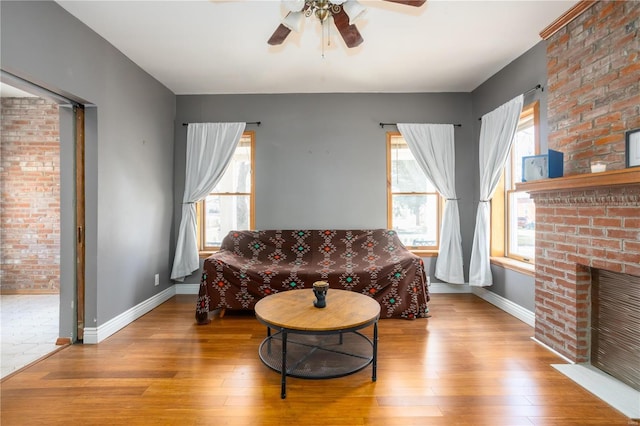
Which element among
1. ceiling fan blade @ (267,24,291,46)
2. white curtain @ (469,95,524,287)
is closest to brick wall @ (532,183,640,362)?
white curtain @ (469,95,524,287)

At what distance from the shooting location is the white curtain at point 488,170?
330 centimetres

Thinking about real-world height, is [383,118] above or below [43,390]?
above

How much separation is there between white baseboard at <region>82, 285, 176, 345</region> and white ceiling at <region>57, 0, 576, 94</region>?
262 centimetres

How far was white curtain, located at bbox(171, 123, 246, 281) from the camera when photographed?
401 centimetres

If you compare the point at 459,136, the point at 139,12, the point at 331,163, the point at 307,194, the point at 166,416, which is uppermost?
the point at 139,12

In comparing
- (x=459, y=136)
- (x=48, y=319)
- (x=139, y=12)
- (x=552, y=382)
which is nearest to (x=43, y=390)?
(x=48, y=319)

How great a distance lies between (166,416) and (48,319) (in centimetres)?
244

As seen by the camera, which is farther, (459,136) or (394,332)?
(459,136)

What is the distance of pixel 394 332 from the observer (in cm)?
290

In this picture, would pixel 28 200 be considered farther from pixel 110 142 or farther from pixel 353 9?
pixel 353 9

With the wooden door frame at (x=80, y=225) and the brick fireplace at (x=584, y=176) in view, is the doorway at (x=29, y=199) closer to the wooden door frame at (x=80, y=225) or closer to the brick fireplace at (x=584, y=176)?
the wooden door frame at (x=80, y=225)

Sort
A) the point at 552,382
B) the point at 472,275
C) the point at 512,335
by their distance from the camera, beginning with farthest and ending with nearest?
the point at 472,275
the point at 512,335
the point at 552,382

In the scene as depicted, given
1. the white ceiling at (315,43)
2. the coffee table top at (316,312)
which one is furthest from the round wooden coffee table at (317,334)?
the white ceiling at (315,43)

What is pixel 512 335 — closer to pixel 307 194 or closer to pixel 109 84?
pixel 307 194
